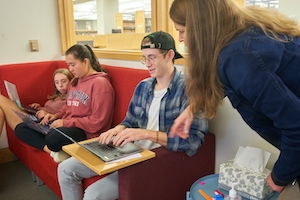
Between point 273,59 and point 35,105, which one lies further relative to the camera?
point 35,105

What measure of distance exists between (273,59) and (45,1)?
295 cm

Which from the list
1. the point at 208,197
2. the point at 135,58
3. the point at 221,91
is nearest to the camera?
the point at 221,91

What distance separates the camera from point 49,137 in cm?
192

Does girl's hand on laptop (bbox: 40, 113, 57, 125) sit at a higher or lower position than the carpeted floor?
higher

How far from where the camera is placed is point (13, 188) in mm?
2443

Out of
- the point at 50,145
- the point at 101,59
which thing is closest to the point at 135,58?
the point at 101,59

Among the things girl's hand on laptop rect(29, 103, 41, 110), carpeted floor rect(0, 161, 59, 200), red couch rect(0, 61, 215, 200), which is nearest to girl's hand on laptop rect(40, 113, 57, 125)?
red couch rect(0, 61, 215, 200)

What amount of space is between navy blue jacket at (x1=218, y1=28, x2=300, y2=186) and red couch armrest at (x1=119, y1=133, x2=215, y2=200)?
0.68 meters

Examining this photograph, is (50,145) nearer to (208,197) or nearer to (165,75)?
(165,75)

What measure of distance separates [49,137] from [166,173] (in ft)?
2.84

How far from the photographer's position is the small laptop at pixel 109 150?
1338mm

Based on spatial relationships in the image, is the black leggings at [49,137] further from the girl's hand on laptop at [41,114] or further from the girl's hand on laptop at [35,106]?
the girl's hand on laptop at [35,106]

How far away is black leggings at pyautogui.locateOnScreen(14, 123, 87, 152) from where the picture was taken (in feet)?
6.22

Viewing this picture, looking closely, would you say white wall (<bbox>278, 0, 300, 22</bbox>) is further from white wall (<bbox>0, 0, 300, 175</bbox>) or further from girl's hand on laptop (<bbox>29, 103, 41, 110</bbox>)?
girl's hand on laptop (<bbox>29, 103, 41, 110</bbox>)
